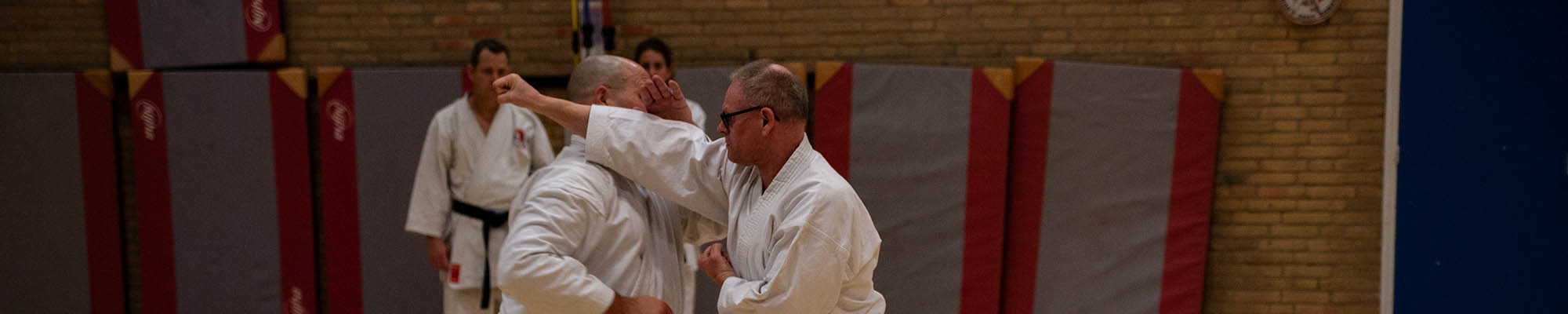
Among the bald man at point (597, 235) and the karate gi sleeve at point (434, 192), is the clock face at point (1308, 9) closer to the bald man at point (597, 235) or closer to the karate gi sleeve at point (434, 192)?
the bald man at point (597, 235)

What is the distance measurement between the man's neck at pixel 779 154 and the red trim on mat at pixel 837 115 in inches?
104

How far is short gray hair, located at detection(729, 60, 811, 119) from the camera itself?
1.76 metres

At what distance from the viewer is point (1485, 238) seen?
3.60m

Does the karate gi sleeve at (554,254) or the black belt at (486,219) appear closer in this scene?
the karate gi sleeve at (554,254)

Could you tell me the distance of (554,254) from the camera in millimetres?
1925

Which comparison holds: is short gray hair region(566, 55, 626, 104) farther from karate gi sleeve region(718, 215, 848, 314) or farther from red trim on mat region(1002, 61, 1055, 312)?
red trim on mat region(1002, 61, 1055, 312)

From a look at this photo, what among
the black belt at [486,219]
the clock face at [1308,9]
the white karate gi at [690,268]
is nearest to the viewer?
the white karate gi at [690,268]

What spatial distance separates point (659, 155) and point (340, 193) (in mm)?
3282

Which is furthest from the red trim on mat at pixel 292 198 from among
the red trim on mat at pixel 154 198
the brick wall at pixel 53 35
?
the brick wall at pixel 53 35

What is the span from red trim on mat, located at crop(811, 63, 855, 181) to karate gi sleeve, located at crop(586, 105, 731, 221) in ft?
8.25

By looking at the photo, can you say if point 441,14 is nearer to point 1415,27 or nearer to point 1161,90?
point 1161,90

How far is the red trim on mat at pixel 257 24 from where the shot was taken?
4.70 m

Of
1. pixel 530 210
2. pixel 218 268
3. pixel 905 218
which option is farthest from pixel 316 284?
pixel 530 210

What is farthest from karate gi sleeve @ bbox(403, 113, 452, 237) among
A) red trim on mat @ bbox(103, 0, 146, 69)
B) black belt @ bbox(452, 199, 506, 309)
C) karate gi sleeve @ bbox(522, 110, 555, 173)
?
red trim on mat @ bbox(103, 0, 146, 69)
